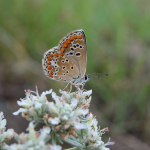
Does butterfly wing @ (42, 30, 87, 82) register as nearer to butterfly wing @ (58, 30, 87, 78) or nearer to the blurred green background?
butterfly wing @ (58, 30, 87, 78)

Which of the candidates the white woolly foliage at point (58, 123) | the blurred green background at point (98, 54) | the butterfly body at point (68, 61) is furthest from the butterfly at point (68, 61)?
the blurred green background at point (98, 54)

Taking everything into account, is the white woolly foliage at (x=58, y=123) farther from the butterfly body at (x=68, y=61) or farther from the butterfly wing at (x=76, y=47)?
the butterfly wing at (x=76, y=47)

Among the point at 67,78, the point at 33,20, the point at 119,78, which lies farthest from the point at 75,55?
the point at 33,20

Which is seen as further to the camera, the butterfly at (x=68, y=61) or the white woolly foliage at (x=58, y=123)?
the butterfly at (x=68, y=61)

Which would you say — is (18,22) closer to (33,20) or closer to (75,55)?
(33,20)

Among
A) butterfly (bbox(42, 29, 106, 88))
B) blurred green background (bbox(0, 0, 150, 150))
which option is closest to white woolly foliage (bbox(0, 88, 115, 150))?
butterfly (bbox(42, 29, 106, 88))

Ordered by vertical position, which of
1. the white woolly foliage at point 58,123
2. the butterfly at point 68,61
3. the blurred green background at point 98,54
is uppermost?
the blurred green background at point 98,54

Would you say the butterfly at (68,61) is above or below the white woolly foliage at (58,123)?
above

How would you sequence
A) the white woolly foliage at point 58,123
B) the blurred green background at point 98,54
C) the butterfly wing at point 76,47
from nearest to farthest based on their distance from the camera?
the white woolly foliage at point 58,123 < the butterfly wing at point 76,47 < the blurred green background at point 98,54
